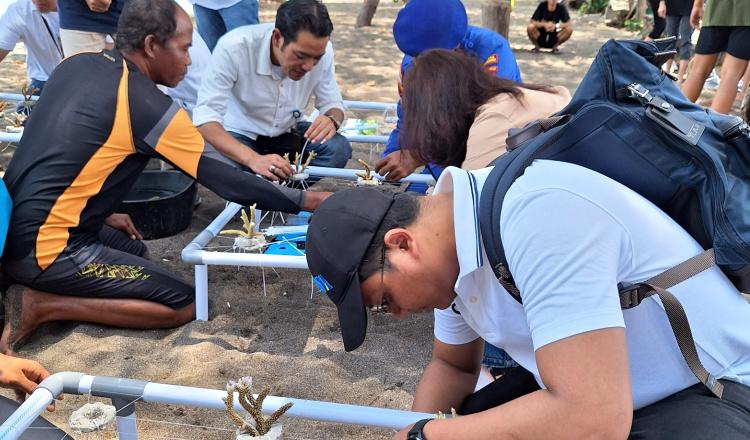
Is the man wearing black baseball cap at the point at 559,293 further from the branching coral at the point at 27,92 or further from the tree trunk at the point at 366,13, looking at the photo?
the tree trunk at the point at 366,13

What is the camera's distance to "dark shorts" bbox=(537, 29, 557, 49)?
25.6 ft

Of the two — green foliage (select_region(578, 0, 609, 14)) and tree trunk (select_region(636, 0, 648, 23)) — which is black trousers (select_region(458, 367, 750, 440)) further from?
green foliage (select_region(578, 0, 609, 14))

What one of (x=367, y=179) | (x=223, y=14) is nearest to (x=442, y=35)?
(x=367, y=179)

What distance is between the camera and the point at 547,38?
783 cm

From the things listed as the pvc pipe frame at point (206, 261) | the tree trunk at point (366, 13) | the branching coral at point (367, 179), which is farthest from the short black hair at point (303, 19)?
the tree trunk at point (366, 13)

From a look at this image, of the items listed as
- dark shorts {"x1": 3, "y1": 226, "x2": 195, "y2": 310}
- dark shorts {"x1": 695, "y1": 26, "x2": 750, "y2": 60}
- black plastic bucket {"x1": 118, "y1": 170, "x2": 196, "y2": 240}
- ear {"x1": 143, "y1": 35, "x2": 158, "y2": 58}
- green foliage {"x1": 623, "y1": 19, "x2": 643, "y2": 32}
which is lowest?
green foliage {"x1": 623, "y1": 19, "x2": 643, "y2": 32}

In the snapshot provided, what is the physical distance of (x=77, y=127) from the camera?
2.25 m

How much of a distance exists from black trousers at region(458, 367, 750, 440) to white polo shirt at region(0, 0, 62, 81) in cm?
417

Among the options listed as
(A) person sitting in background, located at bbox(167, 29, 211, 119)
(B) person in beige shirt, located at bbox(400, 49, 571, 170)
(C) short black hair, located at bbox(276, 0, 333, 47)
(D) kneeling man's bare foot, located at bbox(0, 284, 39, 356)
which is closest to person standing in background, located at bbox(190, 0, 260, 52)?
(A) person sitting in background, located at bbox(167, 29, 211, 119)

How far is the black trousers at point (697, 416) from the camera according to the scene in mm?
1096

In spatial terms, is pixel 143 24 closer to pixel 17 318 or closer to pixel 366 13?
pixel 17 318

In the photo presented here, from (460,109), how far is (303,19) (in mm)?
1404

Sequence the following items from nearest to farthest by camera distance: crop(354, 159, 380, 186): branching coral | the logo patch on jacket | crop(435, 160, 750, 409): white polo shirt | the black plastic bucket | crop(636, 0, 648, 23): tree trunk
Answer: crop(435, 160, 750, 409): white polo shirt
the logo patch on jacket
crop(354, 159, 380, 186): branching coral
the black plastic bucket
crop(636, 0, 648, 23): tree trunk

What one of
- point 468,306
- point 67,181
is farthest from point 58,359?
Answer: point 468,306
